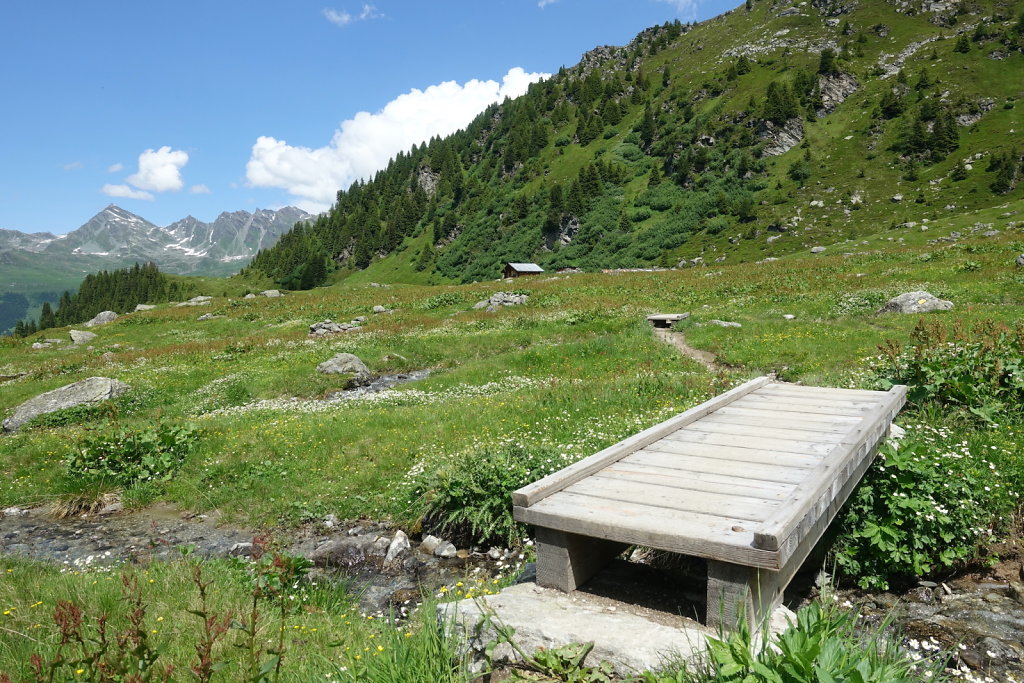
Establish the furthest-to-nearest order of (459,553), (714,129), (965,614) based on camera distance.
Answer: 1. (714,129)
2. (459,553)
3. (965,614)

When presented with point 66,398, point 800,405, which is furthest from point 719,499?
point 66,398

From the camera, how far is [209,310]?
50.7m

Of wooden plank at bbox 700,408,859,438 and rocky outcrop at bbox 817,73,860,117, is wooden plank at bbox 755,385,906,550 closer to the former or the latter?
wooden plank at bbox 700,408,859,438

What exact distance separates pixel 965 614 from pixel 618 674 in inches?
184

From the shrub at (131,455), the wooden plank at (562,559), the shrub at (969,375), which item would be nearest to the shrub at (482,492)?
the wooden plank at (562,559)

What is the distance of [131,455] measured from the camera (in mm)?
12805

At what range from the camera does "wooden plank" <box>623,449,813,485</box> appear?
20.3ft

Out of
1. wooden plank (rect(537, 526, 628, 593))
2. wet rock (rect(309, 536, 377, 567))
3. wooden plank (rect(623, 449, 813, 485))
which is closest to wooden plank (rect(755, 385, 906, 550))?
wooden plank (rect(623, 449, 813, 485))

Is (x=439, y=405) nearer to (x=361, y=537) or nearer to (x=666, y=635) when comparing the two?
(x=361, y=537)

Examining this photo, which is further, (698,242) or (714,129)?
(714,129)

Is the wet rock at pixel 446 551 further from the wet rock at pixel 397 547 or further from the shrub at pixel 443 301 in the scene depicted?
the shrub at pixel 443 301

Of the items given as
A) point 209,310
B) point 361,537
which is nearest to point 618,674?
point 361,537

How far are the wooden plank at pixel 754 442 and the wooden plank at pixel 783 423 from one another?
489 mm

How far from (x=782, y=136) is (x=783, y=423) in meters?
109
